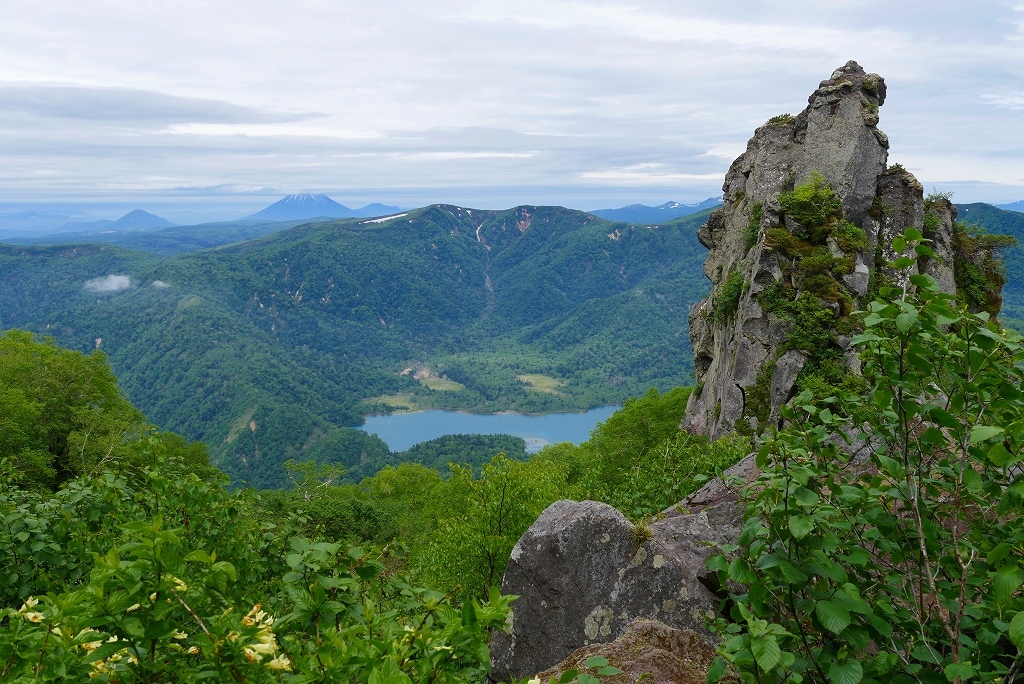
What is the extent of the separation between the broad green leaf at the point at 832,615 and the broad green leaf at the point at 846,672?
0.72 feet

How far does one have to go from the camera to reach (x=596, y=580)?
955cm

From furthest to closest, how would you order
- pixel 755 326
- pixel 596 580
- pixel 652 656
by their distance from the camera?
pixel 755 326 → pixel 596 580 → pixel 652 656

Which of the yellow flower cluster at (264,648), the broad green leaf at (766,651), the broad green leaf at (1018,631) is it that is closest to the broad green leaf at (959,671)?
the broad green leaf at (1018,631)

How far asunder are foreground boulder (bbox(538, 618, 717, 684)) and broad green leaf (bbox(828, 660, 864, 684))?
1888 millimetres

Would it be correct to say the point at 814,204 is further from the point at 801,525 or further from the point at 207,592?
the point at 207,592

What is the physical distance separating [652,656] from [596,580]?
Result: 14.3 ft

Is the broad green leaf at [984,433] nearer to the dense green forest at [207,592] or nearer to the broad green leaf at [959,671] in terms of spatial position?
the broad green leaf at [959,671]

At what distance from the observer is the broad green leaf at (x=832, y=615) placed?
2.98 meters

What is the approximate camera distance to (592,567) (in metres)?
9.60

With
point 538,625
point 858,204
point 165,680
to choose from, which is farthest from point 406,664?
point 858,204

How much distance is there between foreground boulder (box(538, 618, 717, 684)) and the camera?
16.3 feet

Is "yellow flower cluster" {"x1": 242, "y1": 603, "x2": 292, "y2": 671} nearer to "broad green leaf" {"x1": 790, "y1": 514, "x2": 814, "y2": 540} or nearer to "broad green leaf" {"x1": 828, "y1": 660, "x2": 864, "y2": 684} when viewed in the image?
"broad green leaf" {"x1": 790, "y1": 514, "x2": 814, "y2": 540}

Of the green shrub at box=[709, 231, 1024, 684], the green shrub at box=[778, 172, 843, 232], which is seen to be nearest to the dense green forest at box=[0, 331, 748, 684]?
the green shrub at box=[709, 231, 1024, 684]

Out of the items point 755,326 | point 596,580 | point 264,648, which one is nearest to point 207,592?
point 264,648
